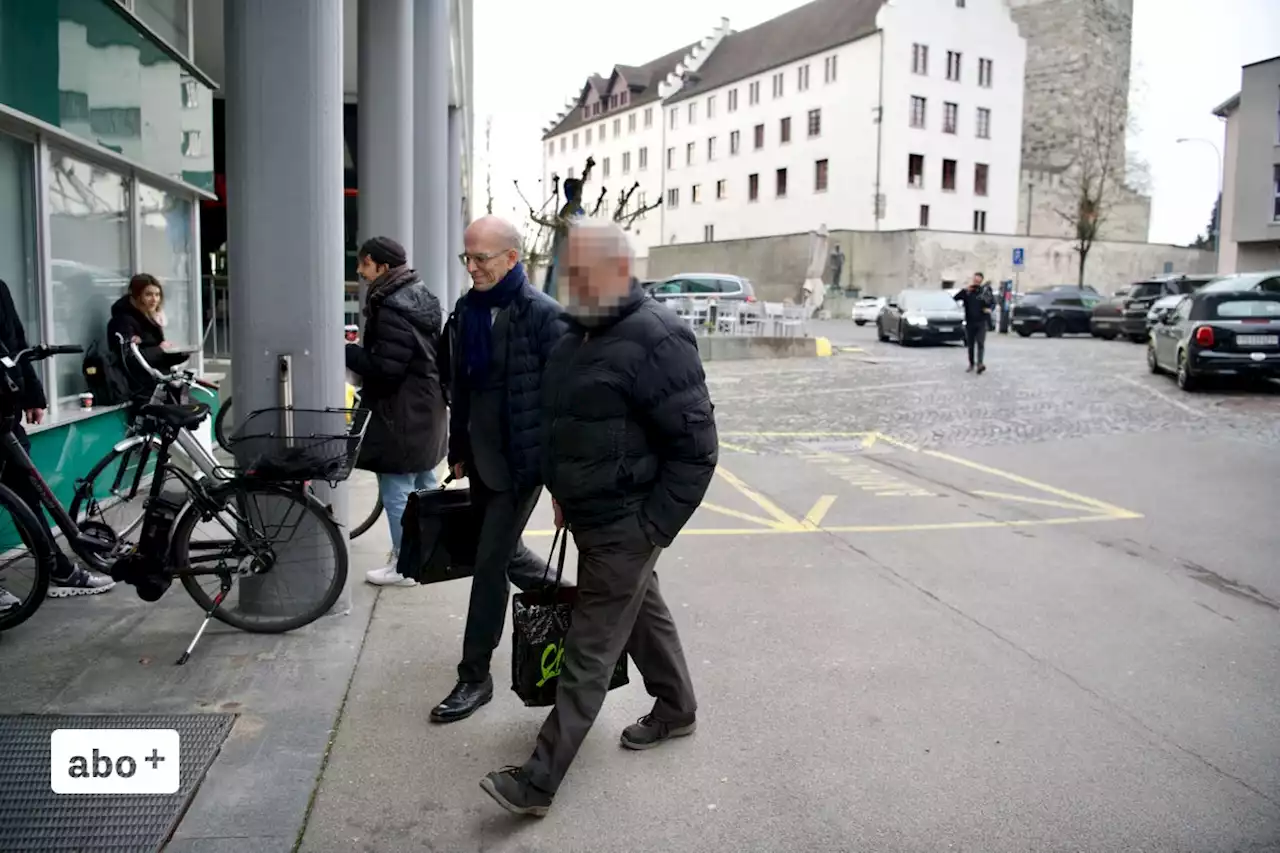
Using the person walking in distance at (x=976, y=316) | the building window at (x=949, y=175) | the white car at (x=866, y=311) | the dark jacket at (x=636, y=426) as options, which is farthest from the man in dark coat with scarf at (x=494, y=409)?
the building window at (x=949, y=175)

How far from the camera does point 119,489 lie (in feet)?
18.7

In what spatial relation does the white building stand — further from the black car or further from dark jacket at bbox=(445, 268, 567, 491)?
dark jacket at bbox=(445, 268, 567, 491)

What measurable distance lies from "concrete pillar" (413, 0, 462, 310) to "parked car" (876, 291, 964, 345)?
1806cm

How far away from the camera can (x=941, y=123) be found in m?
58.6

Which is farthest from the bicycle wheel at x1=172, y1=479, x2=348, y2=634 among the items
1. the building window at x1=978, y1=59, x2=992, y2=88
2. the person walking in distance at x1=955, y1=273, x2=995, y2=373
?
the building window at x1=978, y1=59, x2=992, y2=88

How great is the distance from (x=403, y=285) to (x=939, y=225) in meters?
57.1

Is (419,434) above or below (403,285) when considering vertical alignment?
below

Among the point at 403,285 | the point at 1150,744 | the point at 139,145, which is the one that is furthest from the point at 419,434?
the point at 139,145

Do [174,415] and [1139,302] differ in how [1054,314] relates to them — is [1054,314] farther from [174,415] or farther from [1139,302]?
[174,415]

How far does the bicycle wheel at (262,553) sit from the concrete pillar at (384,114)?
5.16 metres

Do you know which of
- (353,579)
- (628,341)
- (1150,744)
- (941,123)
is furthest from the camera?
(941,123)

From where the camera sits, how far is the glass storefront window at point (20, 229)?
664 centimetres

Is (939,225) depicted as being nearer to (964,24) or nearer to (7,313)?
(964,24)

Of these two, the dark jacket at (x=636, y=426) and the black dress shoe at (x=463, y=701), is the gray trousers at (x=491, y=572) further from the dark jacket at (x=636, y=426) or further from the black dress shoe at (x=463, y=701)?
the dark jacket at (x=636, y=426)
